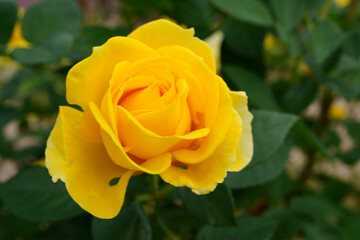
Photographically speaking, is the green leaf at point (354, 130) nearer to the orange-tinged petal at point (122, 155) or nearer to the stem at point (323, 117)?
the stem at point (323, 117)

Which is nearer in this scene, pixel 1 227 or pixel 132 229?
pixel 132 229

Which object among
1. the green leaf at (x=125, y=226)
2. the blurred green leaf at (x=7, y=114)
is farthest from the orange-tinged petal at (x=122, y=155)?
the blurred green leaf at (x=7, y=114)

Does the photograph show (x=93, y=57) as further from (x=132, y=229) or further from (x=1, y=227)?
(x=1, y=227)

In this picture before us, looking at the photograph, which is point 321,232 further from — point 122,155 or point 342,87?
point 122,155

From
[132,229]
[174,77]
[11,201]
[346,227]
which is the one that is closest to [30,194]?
[11,201]

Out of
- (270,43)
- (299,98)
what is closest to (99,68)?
(299,98)

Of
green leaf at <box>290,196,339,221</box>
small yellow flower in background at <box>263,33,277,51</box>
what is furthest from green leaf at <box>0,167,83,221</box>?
small yellow flower in background at <box>263,33,277,51</box>
